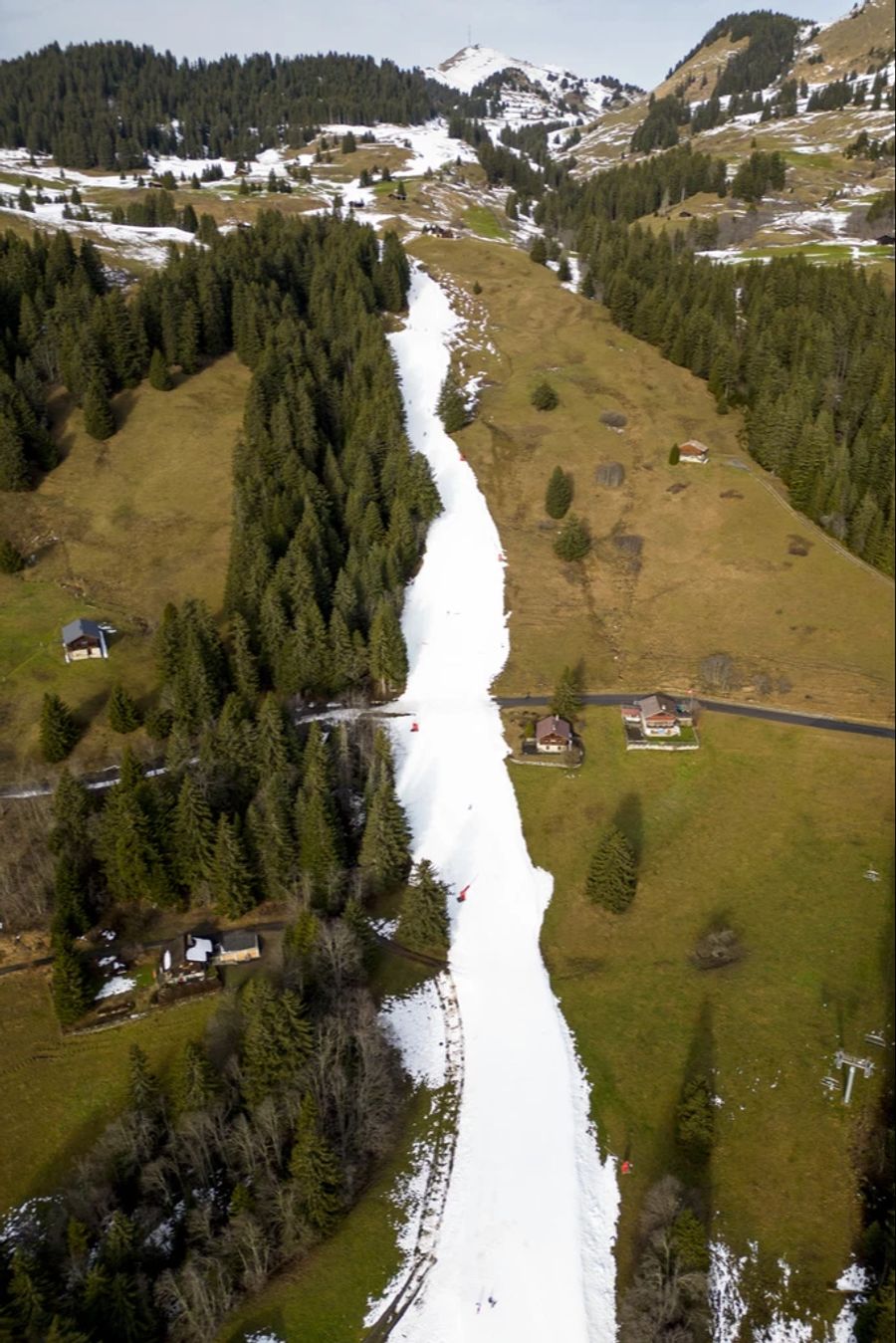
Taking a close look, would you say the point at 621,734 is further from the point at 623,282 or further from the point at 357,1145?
the point at 623,282

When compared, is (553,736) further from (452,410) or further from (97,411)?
(97,411)

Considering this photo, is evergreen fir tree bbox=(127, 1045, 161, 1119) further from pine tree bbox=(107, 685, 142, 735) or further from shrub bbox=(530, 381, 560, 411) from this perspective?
shrub bbox=(530, 381, 560, 411)

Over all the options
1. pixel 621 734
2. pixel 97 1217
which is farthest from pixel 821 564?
pixel 97 1217

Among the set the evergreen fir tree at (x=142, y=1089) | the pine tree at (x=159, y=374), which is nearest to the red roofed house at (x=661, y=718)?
the evergreen fir tree at (x=142, y=1089)

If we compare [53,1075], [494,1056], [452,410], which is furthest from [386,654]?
[452,410]

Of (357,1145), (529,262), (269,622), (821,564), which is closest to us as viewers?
(357,1145)
